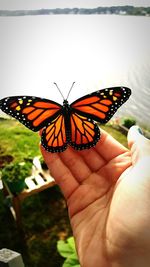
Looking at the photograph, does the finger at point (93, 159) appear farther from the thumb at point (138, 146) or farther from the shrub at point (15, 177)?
the shrub at point (15, 177)

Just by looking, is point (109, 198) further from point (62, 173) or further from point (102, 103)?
point (102, 103)

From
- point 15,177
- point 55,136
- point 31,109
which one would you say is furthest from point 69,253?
point 31,109

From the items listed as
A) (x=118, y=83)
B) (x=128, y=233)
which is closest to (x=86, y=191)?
(x=128, y=233)

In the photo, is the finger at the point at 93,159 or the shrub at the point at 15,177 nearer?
the finger at the point at 93,159

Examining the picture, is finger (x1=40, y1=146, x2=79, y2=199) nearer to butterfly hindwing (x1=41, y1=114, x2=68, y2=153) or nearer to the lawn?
butterfly hindwing (x1=41, y1=114, x2=68, y2=153)

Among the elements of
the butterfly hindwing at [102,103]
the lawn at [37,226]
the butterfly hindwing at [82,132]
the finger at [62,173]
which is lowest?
the lawn at [37,226]

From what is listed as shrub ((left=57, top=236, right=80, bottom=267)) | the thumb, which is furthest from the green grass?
the thumb

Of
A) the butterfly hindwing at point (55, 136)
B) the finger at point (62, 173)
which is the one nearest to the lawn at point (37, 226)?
the finger at point (62, 173)
